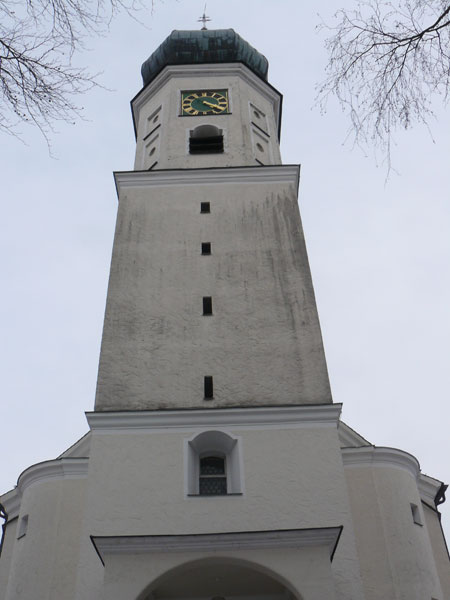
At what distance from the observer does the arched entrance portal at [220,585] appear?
1152 cm

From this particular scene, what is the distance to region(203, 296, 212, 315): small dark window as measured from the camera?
14836 millimetres

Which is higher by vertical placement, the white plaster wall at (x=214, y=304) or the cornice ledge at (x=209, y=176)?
the cornice ledge at (x=209, y=176)

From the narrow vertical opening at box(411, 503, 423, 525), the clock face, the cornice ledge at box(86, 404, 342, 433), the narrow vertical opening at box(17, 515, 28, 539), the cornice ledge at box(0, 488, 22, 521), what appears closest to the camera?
the cornice ledge at box(86, 404, 342, 433)

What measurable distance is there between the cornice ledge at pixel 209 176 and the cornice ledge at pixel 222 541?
9.01 metres

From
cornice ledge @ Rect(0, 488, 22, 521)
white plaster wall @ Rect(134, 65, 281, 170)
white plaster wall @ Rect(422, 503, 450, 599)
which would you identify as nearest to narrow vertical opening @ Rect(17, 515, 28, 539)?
cornice ledge @ Rect(0, 488, 22, 521)

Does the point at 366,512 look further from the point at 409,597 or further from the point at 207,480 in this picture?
the point at 207,480

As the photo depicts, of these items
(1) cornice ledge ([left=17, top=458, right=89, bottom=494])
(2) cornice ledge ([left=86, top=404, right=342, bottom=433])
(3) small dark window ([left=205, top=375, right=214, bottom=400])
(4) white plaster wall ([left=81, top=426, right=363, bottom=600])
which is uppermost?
(3) small dark window ([left=205, top=375, right=214, bottom=400])

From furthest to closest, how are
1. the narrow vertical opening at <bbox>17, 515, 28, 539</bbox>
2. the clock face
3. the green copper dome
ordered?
1. the green copper dome
2. the clock face
3. the narrow vertical opening at <bbox>17, 515, 28, 539</bbox>

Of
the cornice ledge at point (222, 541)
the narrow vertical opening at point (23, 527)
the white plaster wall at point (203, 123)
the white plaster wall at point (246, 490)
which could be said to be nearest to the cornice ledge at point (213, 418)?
the white plaster wall at point (246, 490)

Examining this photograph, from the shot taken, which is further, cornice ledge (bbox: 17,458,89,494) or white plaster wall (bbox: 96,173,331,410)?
cornice ledge (bbox: 17,458,89,494)

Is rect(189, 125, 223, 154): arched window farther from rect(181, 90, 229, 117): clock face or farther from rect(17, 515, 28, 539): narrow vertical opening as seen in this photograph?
rect(17, 515, 28, 539): narrow vertical opening

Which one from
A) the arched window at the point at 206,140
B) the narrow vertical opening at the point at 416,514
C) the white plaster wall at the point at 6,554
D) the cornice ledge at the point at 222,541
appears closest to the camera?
the cornice ledge at the point at 222,541

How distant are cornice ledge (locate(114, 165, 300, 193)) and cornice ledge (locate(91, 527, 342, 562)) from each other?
901 cm

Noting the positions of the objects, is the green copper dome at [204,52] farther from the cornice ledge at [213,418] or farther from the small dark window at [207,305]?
the cornice ledge at [213,418]
